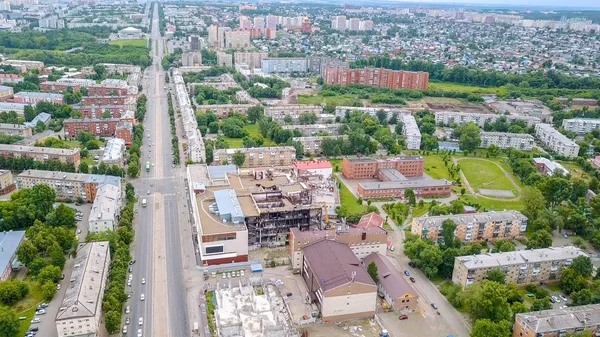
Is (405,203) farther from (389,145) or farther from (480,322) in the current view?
(480,322)

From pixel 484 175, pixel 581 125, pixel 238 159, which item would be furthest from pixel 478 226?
pixel 581 125

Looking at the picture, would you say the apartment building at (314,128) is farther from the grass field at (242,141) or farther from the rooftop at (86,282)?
the rooftop at (86,282)

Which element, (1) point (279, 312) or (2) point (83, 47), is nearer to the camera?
(1) point (279, 312)

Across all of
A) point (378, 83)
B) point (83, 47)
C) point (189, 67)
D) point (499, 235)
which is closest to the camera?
point (499, 235)

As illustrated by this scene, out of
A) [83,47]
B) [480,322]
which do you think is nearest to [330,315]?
[480,322]

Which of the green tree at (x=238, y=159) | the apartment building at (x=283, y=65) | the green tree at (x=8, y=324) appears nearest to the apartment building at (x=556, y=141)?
the green tree at (x=238, y=159)

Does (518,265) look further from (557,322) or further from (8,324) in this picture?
(8,324)

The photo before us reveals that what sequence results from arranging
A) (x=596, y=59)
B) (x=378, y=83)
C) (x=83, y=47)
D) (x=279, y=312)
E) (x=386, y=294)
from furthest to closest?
(x=596, y=59)
(x=83, y=47)
(x=378, y=83)
(x=386, y=294)
(x=279, y=312)
